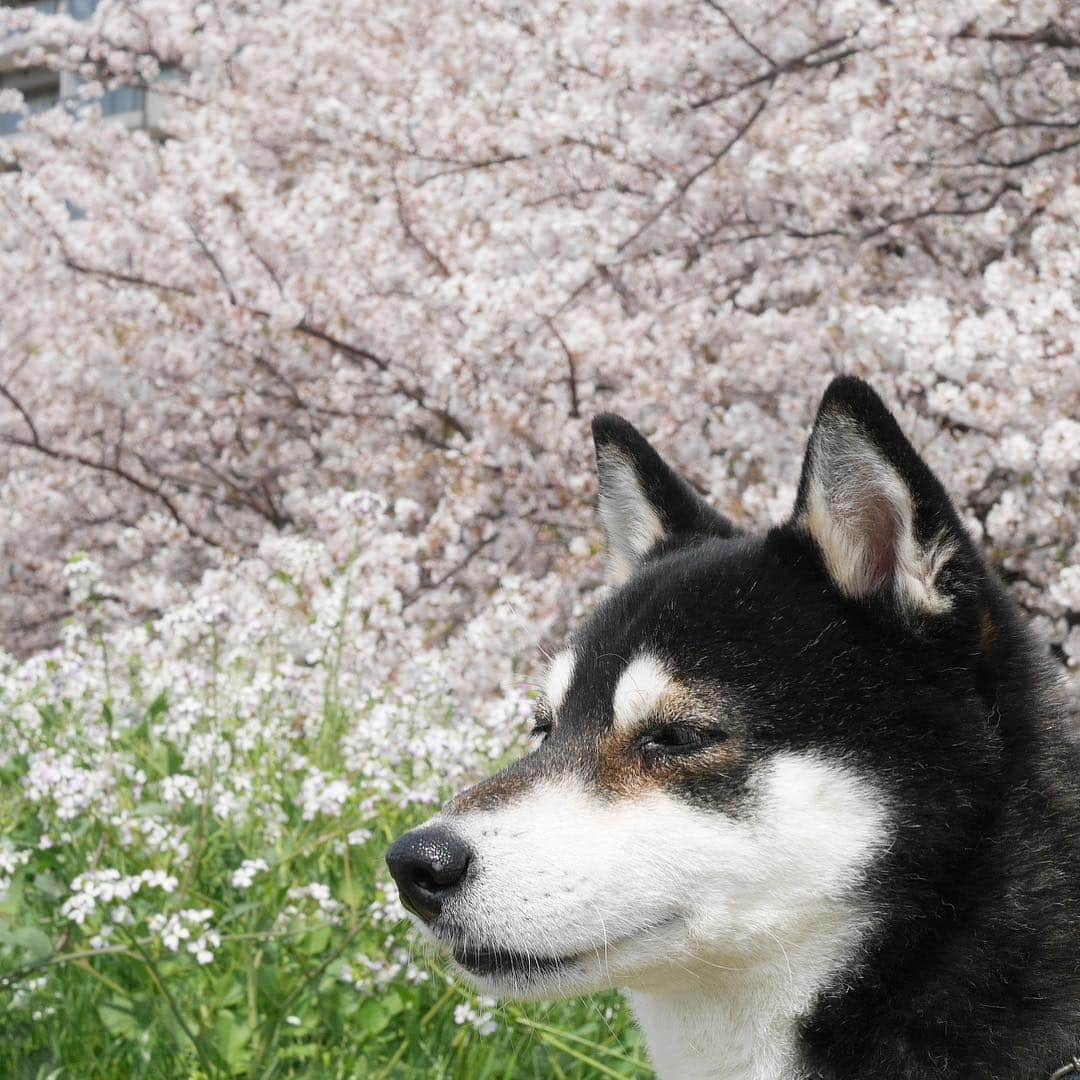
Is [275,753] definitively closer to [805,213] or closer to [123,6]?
[805,213]

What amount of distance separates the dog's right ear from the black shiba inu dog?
638 mm

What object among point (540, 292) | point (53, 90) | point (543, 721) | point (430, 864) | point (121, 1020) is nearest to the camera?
point (430, 864)

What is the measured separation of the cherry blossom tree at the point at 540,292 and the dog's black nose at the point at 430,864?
3.94 m

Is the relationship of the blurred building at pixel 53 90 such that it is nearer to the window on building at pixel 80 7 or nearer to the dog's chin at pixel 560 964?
the window on building at pixel 80 7

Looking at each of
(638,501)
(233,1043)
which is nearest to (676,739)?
(638,501)

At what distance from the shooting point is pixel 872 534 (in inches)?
87.3

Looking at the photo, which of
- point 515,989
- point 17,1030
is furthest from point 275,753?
point 515,989

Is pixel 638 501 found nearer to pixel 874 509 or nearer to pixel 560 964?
pixel 874 509

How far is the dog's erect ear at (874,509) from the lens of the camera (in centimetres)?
207

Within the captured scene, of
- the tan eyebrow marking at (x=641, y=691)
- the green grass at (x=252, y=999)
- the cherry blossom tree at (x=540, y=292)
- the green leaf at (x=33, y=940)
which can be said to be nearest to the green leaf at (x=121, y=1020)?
the green grass at (x=252, y=999)

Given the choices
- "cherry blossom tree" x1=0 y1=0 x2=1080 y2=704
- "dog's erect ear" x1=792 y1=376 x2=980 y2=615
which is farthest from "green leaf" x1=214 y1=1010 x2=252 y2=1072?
"cherry blossom tree" x1=0 y1=0 x2=1080 y2=704

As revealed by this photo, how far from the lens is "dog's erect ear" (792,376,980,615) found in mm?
2074

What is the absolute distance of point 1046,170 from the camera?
21.3ft

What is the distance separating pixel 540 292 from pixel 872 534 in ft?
17.3
